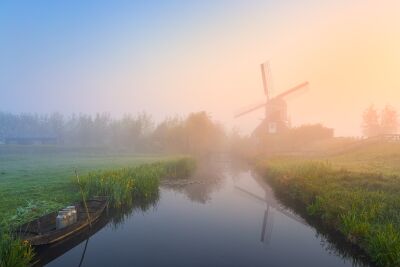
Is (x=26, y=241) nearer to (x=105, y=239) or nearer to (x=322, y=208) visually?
(x=105, y=239)

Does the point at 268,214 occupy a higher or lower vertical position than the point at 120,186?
lower

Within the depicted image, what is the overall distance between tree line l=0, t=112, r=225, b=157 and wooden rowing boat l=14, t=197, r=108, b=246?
62824 millimetres

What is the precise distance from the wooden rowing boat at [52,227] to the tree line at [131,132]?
62.8 m

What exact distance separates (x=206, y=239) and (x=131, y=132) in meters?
80.7

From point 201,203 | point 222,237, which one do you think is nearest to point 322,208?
point 222,237

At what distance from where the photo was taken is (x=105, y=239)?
631 inches

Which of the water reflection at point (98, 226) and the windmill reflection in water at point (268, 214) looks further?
the windmill reflection in water at point (268, 214)

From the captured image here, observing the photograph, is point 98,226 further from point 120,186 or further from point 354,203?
point 354,203

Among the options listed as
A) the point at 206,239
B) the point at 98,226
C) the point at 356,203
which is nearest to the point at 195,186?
the point at 98,226

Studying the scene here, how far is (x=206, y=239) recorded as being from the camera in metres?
16.3

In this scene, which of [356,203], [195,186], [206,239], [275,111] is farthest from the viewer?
[275,111]

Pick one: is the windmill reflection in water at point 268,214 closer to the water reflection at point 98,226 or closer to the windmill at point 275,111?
the water reflection at point 98,226

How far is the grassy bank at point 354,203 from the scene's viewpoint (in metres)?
12.1

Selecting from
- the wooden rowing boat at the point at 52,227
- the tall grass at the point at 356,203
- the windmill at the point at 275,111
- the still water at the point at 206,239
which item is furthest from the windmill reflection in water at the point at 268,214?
the windmill at the point at 275,111
